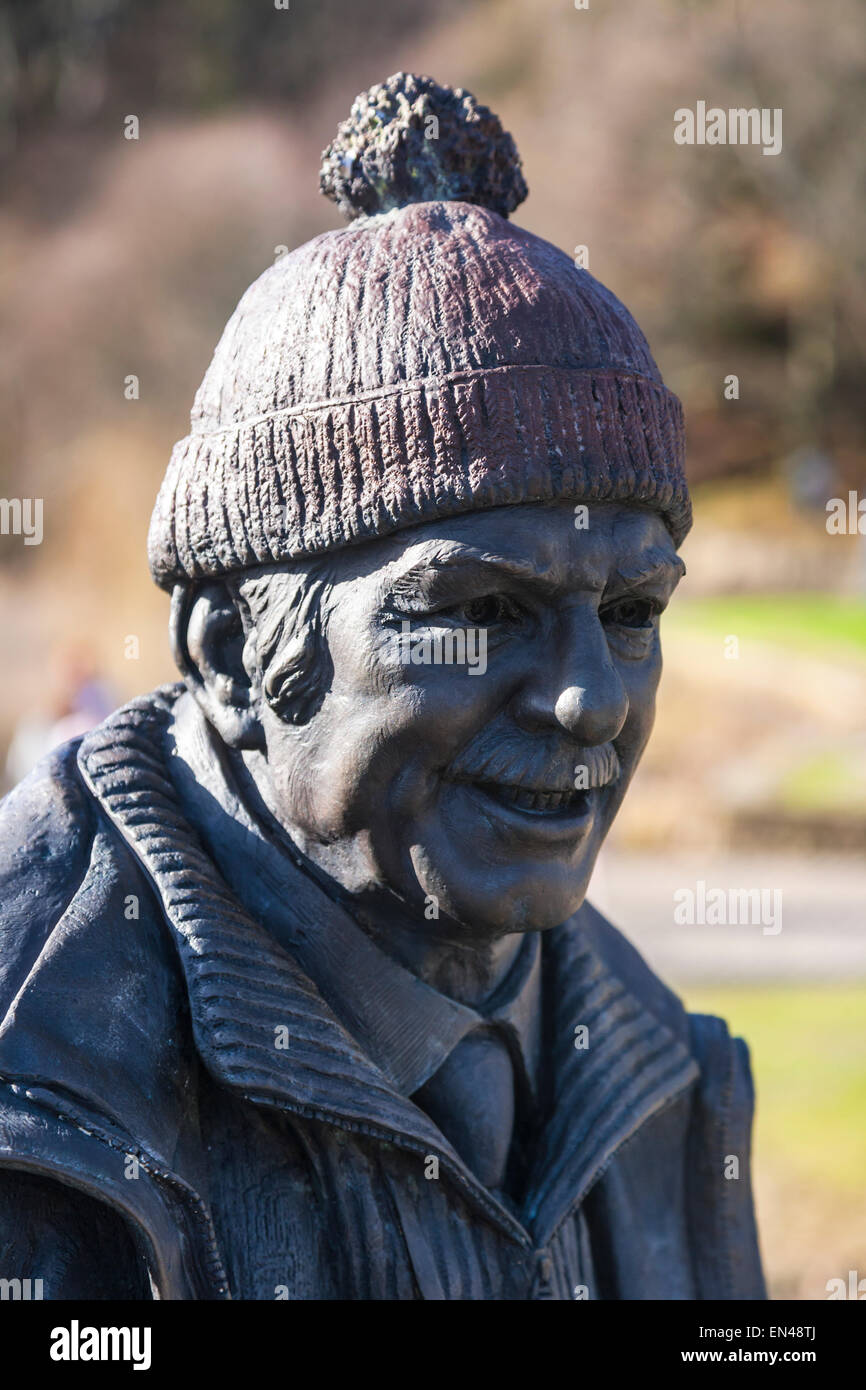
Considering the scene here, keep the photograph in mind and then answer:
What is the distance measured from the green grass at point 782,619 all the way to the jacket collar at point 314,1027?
14.5 meters

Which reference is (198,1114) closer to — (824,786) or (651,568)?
(651,568)

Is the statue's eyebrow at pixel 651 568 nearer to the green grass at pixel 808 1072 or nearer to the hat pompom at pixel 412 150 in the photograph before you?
the hat pompom at pixel 412 150

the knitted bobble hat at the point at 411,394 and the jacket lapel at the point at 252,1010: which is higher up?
the knitted bobble hat at the point at 411,394

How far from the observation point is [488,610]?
2254 mm

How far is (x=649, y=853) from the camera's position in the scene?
1329 centimetres

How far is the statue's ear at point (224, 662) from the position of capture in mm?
2385

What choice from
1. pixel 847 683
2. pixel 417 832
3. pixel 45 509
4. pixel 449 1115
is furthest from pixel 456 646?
pixel 45 509

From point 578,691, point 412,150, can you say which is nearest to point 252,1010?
point 578,691

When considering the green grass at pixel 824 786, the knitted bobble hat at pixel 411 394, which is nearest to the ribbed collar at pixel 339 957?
the knitted bobble hat at pixel 411 394

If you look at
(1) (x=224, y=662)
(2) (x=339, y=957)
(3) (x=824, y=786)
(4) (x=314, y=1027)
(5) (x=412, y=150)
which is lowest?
(4) (x=314, y=1027)

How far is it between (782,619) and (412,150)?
16.2m

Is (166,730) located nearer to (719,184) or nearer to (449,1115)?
(449,1115)

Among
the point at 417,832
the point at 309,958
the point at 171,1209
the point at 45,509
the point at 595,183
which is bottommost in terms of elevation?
the point at 171,1209

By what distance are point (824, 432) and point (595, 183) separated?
484 cm
